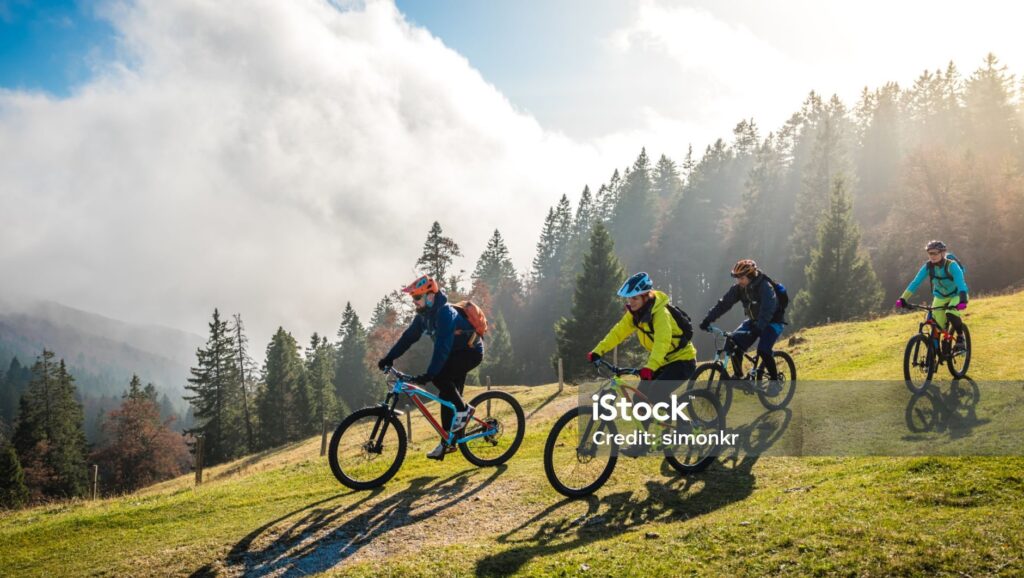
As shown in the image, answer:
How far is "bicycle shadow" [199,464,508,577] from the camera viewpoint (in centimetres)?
637

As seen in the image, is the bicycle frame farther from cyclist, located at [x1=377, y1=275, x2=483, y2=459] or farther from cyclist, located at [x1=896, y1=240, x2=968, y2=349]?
cyclist, located at [x1=896, y1=240, x2=968, y2=349]

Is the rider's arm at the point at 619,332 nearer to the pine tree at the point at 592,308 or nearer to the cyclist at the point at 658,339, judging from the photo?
the cyclist at the point at 658,339

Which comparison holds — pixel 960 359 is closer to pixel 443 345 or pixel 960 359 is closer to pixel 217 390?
pixel 443 345

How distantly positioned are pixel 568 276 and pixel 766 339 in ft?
280

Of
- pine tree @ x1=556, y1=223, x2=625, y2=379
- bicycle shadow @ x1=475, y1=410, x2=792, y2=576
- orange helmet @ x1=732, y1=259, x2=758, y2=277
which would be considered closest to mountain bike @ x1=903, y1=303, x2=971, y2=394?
orange helmet @ x1=732, y1=259, x2=758, y2=277

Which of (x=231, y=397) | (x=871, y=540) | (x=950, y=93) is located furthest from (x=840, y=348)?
(x=950, y=93)

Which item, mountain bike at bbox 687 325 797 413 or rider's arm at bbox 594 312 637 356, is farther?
mountain bike at bbox 687 325 797 413

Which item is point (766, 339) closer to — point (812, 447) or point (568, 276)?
point (812, 447)

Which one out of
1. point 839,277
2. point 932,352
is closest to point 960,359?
point 932,352

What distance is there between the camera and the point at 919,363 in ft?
36.9

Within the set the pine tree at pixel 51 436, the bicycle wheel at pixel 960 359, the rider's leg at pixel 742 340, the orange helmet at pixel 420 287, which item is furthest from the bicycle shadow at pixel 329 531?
the pine tree at pixel 51 436

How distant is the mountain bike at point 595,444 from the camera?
747 cm

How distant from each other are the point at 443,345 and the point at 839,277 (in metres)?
41.2

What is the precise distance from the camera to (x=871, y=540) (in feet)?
15.5
